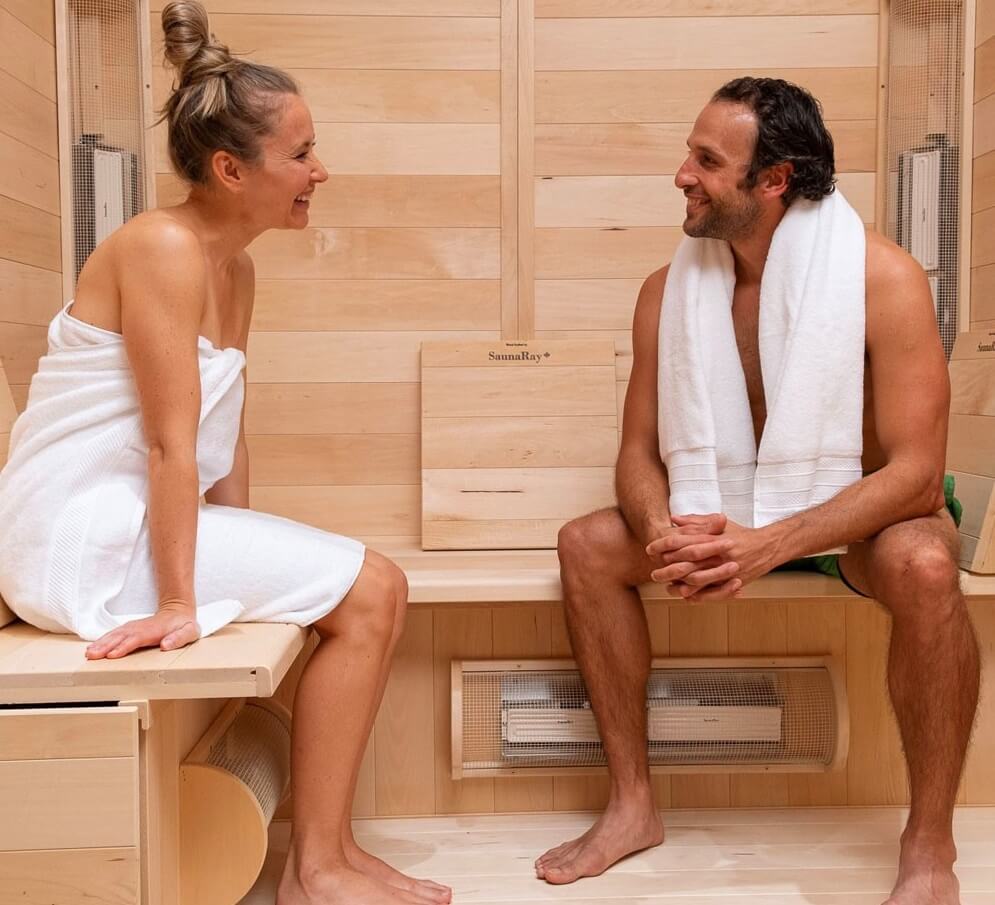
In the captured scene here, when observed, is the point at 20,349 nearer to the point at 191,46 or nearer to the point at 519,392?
the point at 191,46

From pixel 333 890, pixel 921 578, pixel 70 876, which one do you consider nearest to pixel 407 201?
pixel 921 578

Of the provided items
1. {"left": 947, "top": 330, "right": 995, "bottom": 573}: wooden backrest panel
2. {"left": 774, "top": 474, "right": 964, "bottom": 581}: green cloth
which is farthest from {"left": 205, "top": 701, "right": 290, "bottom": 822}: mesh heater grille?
{"left": 947, "top": 330, "right": 995, "bottom": 573}: wooden backrest panel

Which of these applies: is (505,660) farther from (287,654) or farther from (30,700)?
(30,700)

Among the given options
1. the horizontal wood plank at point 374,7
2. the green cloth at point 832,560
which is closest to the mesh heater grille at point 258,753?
the green cloth at point 832,560

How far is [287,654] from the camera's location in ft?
5.18

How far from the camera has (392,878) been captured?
5.91ft

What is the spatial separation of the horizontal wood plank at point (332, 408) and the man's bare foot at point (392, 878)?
103cm

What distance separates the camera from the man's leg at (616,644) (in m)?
2.05

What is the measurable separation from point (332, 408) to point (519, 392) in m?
0.42

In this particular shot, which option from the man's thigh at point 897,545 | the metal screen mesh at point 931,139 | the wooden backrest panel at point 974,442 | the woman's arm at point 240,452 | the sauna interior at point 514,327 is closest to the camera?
the man's thigh at point 897,545

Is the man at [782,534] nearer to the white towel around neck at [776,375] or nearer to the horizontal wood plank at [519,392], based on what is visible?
the white towel around neck at [776,375]

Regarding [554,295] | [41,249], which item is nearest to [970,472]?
[554,295]

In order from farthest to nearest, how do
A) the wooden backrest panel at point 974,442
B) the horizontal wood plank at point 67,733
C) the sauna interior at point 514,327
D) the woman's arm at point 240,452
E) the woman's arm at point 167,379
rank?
the sauna interior at point 514,327 < the wooden backrest panel at point 974,442 < the woman's arm at point 240,452 < the woman's arm at point 167,379 < the horizontal wood plank at point 67,733

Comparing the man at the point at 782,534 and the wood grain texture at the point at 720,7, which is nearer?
the man at the point at 782,534
